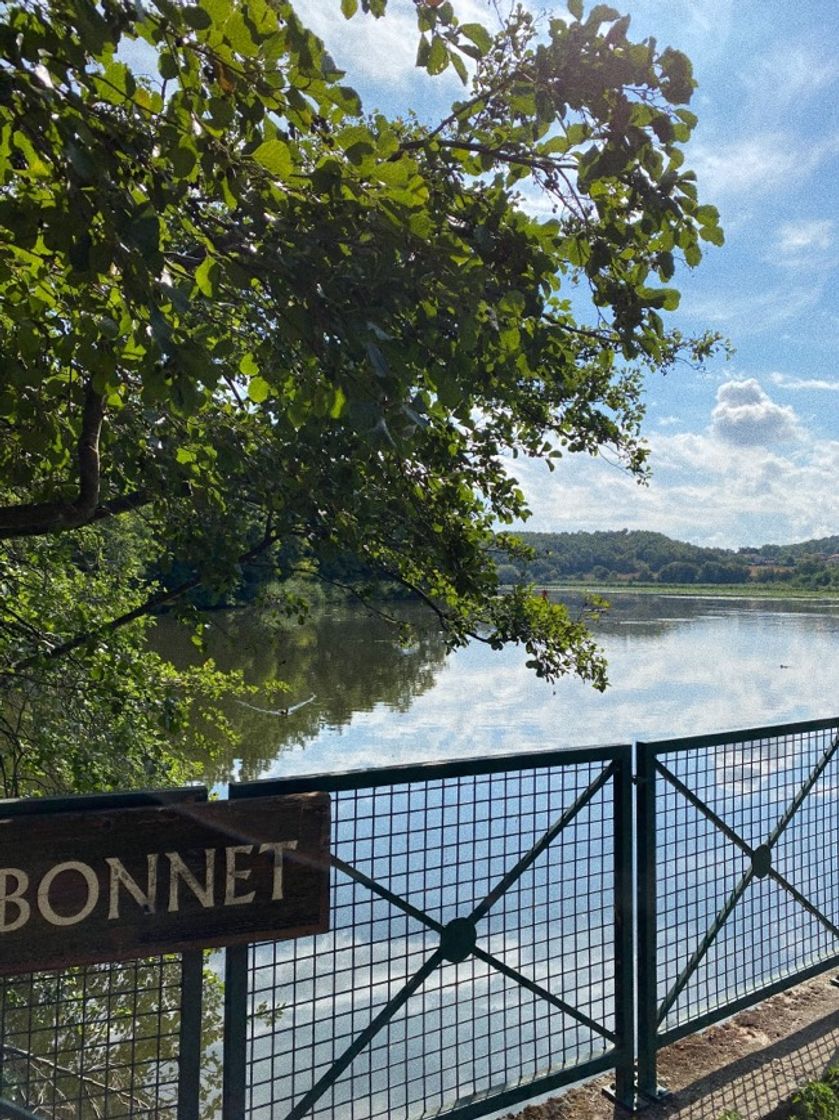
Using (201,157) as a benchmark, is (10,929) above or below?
below

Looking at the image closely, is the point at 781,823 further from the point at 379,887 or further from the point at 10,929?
the point at 10,929

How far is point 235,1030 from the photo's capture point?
2.72m

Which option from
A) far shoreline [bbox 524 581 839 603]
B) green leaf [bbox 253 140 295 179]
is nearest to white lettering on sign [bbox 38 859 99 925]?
green leaf [bbox 253 140 295 179]

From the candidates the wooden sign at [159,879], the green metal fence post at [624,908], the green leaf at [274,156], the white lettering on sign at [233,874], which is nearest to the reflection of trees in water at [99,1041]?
the wooden sign at [159,879]

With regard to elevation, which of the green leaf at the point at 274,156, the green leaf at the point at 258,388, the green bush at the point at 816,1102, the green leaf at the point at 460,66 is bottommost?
the green bush at the point at 816,1102

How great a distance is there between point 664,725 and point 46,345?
2015cm

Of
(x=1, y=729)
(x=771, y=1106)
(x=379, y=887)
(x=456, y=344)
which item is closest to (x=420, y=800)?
(x=379, y=887)

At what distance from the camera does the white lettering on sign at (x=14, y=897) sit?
2.33m

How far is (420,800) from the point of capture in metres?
3.19

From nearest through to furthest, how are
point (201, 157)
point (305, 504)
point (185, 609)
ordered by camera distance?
point (201, 157)
point (305, 504)
point (185, 609)

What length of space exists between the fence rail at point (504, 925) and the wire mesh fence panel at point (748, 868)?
0.04 feet

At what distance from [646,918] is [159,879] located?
1.93 metres

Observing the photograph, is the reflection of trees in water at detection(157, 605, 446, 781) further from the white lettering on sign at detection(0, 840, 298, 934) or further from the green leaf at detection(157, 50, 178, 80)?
the green leaf at detection(157, 50, 178, 80)

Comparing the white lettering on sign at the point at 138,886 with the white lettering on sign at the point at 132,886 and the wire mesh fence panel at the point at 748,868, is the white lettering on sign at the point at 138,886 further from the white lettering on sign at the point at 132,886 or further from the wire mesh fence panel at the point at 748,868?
the wire mesh fence panel at the point at 748,868
